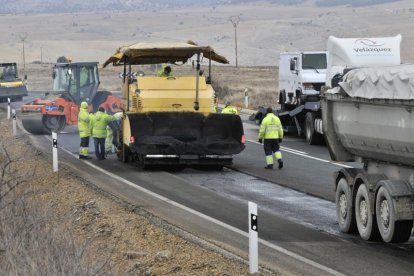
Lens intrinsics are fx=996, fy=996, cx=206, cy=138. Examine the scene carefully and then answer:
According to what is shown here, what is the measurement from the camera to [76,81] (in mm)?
36969

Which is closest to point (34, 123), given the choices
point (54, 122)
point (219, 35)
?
point (54, 122)

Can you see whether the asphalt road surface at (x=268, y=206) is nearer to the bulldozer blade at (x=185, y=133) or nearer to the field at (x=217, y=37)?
the bulldozer blade at (x=185, y=133)

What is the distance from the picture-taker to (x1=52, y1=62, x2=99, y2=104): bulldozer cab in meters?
36.8

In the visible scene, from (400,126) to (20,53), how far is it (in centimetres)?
12133

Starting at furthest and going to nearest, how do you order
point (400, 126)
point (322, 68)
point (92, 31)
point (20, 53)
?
1. point (92, 31)
2. point (20, 53)
3. point (322, 68)
4. point (400, 126)

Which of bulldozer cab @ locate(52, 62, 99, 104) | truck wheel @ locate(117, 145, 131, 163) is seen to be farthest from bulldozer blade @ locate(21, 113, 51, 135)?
truck wheel @ locate(117, 145, 131, 163)

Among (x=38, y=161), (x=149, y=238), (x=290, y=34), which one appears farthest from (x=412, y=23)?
(x=149, y=238)

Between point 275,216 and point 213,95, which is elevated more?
point 213,95

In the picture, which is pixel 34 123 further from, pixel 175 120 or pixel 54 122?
pixel 175 120

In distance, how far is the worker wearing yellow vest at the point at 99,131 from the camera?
25.9 metres

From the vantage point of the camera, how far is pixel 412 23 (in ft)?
525

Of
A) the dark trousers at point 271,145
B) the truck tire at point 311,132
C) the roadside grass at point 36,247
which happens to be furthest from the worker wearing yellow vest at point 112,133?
the roadside grass at point 36,247

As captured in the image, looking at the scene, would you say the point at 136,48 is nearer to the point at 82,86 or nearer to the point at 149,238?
the point at 149,238

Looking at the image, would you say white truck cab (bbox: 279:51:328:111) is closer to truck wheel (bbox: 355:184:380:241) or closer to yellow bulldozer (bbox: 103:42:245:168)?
yellow bulldozer (bbox: 103:42:245:168)
